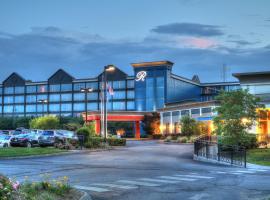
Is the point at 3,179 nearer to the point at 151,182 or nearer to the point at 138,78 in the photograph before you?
the point at 151,182

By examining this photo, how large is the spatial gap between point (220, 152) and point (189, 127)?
38696 mm

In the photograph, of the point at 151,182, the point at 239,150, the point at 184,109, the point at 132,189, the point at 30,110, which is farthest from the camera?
A: the point at 30,110

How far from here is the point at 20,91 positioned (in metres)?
137

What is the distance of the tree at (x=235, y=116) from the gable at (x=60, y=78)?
93.4 metres

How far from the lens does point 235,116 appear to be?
39250 mm

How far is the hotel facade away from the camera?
9725 cm


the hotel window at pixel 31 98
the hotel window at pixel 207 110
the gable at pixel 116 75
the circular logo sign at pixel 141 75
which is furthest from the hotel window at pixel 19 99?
the hotel window at pixel 207 110

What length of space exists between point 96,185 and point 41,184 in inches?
169

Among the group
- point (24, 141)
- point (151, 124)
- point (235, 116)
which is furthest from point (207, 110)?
point (24, 141)

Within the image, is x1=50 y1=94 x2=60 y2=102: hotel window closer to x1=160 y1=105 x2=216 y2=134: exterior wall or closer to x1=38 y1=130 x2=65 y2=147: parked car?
x1=160 y1=105 x2=216 y2=134: exterior wall

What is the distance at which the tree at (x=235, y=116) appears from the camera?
3897cm

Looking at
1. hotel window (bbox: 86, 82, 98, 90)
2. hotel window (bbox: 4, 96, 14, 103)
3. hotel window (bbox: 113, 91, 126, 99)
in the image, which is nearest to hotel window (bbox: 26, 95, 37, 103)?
hotel window (bbox: 4, 96, 14, 103)

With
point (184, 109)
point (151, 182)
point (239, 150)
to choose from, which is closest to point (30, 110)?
point (184, 109)

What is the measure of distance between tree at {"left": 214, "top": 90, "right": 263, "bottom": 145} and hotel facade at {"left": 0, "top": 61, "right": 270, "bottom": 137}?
3758cm
